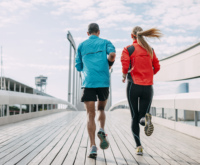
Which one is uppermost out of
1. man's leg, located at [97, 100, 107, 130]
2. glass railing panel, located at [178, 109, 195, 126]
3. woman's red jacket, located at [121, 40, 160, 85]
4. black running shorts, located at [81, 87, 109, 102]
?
woman's red jacket, located at [121, 40, 160, 85]

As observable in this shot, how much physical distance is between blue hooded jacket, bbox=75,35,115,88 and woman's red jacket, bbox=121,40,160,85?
0.24 metres

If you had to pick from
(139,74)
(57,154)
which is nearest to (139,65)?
(139,74)

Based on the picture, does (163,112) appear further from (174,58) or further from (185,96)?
(174,58)

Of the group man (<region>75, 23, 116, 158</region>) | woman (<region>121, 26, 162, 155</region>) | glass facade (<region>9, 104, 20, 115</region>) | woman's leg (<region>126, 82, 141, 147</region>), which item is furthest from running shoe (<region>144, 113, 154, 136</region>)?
glass facade (<region>9, 104, 20, 115</region>)

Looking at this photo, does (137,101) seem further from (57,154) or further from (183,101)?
(183,101)

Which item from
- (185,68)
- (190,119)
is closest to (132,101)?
(190,119)

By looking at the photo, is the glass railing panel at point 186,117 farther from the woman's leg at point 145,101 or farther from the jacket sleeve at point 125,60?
the jacket sleeve at point 125,60

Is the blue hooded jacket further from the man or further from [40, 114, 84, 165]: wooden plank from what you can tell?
[40, 114, 84, 165]: wooden plank

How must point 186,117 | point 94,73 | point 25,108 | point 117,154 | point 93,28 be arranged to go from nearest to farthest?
1. point 94,73
2. point 117,154
3. point 93,28
4. point 186,117
5. point 25,108

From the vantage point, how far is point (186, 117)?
519 cm

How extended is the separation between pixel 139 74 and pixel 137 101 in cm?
38

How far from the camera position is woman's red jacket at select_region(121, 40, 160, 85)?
3193 mm

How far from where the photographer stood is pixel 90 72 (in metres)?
3.05

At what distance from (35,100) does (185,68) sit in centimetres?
2324
